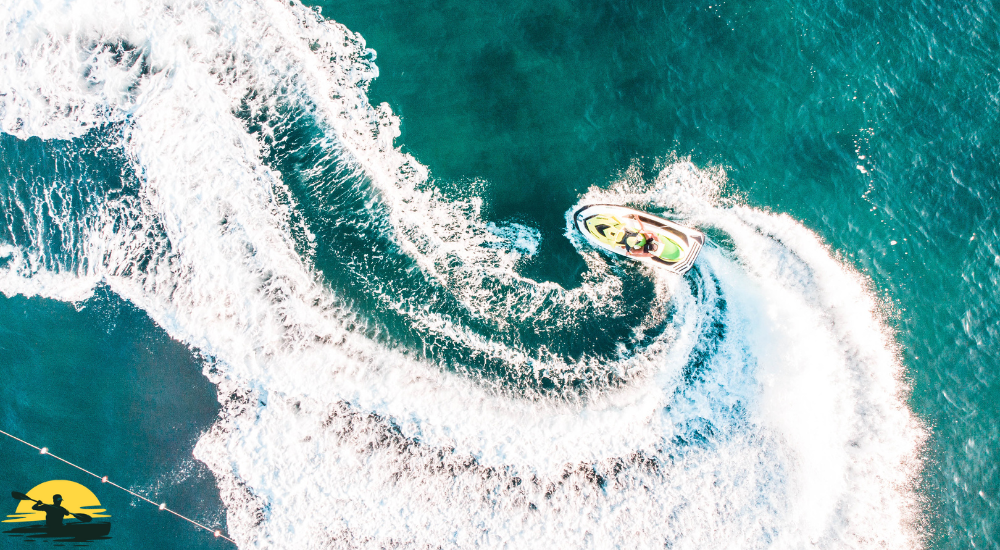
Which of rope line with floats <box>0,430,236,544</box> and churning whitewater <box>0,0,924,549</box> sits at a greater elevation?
churning whitewater <box>0,0,924,549</box>

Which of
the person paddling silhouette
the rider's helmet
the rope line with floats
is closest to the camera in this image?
the rope line with floats

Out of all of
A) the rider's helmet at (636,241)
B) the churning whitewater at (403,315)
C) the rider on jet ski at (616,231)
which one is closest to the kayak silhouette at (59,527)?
the churning whitewater at (403,315)

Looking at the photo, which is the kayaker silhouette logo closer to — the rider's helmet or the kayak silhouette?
the kayak silhouette

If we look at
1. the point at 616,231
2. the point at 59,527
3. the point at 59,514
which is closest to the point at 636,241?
the point at 616,231

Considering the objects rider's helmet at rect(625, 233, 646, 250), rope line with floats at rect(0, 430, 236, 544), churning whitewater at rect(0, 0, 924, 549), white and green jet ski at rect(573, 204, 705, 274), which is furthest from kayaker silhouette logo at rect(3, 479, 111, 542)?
rider's helmet at rect(625, 233, 646, 250)

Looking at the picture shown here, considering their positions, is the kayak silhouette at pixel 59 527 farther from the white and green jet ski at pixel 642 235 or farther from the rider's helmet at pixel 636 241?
the rider's helmet at pixel 636 241

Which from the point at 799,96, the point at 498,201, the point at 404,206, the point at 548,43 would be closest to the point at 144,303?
the point at 404,206

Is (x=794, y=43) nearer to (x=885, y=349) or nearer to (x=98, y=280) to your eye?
(x=885, y=349)
